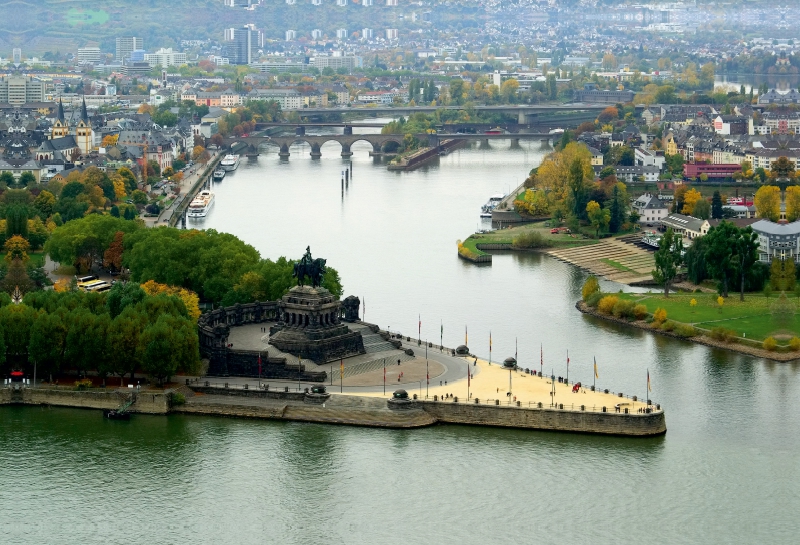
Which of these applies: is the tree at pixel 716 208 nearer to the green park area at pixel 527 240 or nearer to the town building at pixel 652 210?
the town building at pixel 652 210

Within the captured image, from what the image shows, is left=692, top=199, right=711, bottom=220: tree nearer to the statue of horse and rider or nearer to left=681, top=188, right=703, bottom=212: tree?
left=681, top=188, right=703, bottom=212: tree

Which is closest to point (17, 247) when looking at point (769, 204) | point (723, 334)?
point (723, 334)

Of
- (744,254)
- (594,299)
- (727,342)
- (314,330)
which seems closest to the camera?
(314,330)

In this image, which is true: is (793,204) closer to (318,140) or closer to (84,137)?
(84,137)

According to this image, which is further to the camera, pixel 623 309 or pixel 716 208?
pixel 716 208

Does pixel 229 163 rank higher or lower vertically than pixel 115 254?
lower

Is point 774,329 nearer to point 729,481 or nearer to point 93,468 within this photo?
point 729,481

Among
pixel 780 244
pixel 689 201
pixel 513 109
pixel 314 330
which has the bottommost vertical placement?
pixel 513 109

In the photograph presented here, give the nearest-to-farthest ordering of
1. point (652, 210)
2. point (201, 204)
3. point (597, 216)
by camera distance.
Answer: point (597, 216) → point (652, 210) → point (201, 204)
